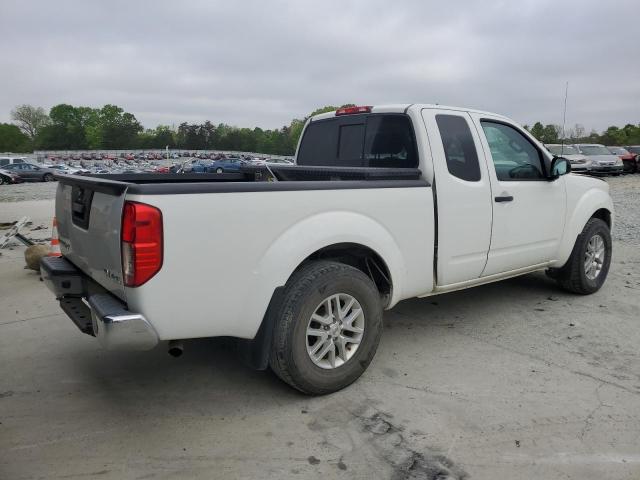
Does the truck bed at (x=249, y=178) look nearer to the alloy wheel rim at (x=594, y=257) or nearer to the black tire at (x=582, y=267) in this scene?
the black tire at (x=582, y=267)

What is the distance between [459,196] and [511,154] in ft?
3.39

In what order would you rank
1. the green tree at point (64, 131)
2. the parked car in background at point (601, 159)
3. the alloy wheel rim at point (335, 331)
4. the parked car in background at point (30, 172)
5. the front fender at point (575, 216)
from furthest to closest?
1. the green tree at point (64, 131)
2. the parked car in background at point (30, 172)
3. the parked car in background at point (601, 159)
4. the front fender at point (575, 216)
5. the alloy wheel rim at point (335, 331)

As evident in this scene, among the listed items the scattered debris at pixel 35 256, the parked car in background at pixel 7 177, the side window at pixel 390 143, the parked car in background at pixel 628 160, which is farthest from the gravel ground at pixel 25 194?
the parked car in background at pixel 628 160

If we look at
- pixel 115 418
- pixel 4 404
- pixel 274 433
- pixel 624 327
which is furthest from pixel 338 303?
pixel 624 327

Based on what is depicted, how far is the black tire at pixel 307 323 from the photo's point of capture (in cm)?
315

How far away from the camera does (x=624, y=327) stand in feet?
15.3

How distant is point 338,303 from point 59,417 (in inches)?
72.4

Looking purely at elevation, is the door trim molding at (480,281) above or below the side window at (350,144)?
below

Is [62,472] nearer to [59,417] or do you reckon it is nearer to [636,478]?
[59,417]

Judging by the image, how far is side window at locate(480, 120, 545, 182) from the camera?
14.9 feet

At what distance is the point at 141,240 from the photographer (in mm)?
2658

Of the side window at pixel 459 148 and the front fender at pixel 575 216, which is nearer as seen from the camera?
the side window at pixel 459 148

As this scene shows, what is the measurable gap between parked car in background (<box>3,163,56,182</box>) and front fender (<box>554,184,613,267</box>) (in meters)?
38.9

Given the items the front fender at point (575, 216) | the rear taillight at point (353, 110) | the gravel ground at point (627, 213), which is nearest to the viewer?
the rear taillight at point (353, 110)
